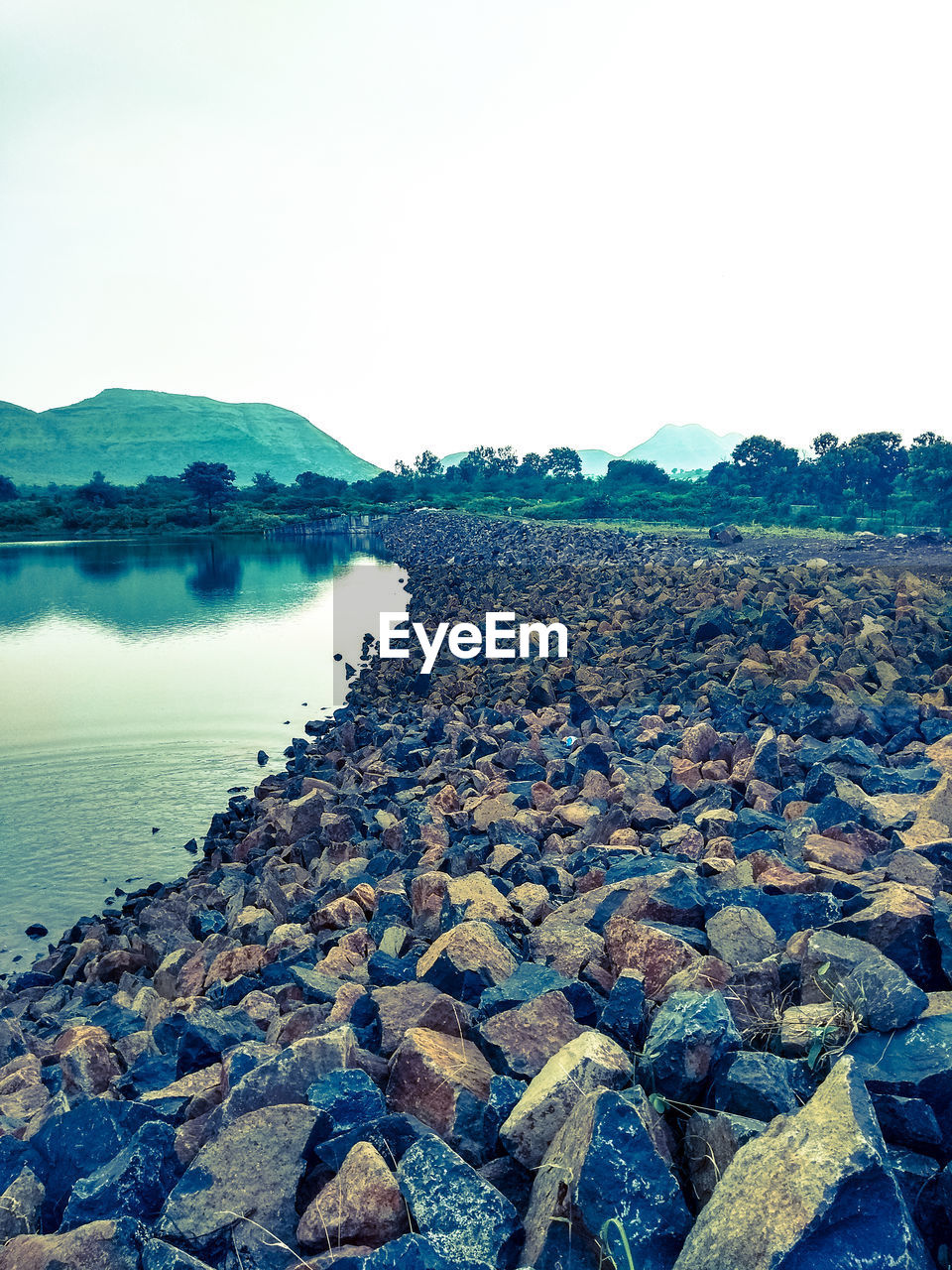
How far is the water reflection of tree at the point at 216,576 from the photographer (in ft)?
117

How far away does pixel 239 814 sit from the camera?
9.33 metres

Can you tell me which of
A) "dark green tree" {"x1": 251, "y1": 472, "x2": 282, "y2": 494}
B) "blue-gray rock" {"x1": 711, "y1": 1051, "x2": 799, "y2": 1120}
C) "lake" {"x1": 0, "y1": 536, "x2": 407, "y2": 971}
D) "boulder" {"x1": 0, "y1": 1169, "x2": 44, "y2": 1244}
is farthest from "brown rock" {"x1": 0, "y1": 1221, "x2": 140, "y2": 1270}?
"dark green tree" {"x1": 251, "y1": 472, "x2": 282, "y2": 494}

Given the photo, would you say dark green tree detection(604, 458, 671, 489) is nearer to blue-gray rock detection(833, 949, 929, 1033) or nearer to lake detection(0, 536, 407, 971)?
lake detection(0, 536, 407, 971)

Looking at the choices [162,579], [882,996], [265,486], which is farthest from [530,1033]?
[265,486]

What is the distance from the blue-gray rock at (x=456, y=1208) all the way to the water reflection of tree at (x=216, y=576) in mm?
33395

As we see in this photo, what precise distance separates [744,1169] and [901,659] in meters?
7.29

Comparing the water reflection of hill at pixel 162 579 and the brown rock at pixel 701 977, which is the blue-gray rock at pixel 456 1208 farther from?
Answer: the water reflection of hill at pixel 162 579

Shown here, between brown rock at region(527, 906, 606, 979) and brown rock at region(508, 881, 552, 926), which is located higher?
brown rock at region(527, 906, 606, 979)

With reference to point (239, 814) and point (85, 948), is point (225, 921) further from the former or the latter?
point (239, 814)

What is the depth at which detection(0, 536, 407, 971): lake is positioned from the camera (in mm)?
8688

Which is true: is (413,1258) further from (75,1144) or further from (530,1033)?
(75,1144)

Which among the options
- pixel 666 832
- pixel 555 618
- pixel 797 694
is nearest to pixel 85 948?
pixel 666 832

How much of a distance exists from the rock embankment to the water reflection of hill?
21.9m

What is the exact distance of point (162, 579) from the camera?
40906 millimetres
